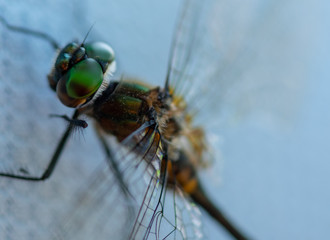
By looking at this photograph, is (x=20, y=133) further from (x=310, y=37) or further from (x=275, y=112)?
(x=310, y=37)

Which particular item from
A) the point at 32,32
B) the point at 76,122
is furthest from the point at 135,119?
the point at 32,32

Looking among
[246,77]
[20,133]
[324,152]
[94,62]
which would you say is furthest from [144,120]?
[324,152]

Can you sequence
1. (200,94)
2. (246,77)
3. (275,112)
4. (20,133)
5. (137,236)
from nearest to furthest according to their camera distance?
(137,236)
(20,133)
(200,94)
(246,77)
(275,112)

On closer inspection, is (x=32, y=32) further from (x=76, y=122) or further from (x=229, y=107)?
(x=229, y=107)

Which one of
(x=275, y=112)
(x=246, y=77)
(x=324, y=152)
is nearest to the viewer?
(x=246, y=77)

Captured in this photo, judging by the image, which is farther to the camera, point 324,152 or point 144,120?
point 324,152

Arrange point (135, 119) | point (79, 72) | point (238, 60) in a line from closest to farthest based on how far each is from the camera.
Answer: point (79, 72) → point (135, 119) → point (238, 60)
